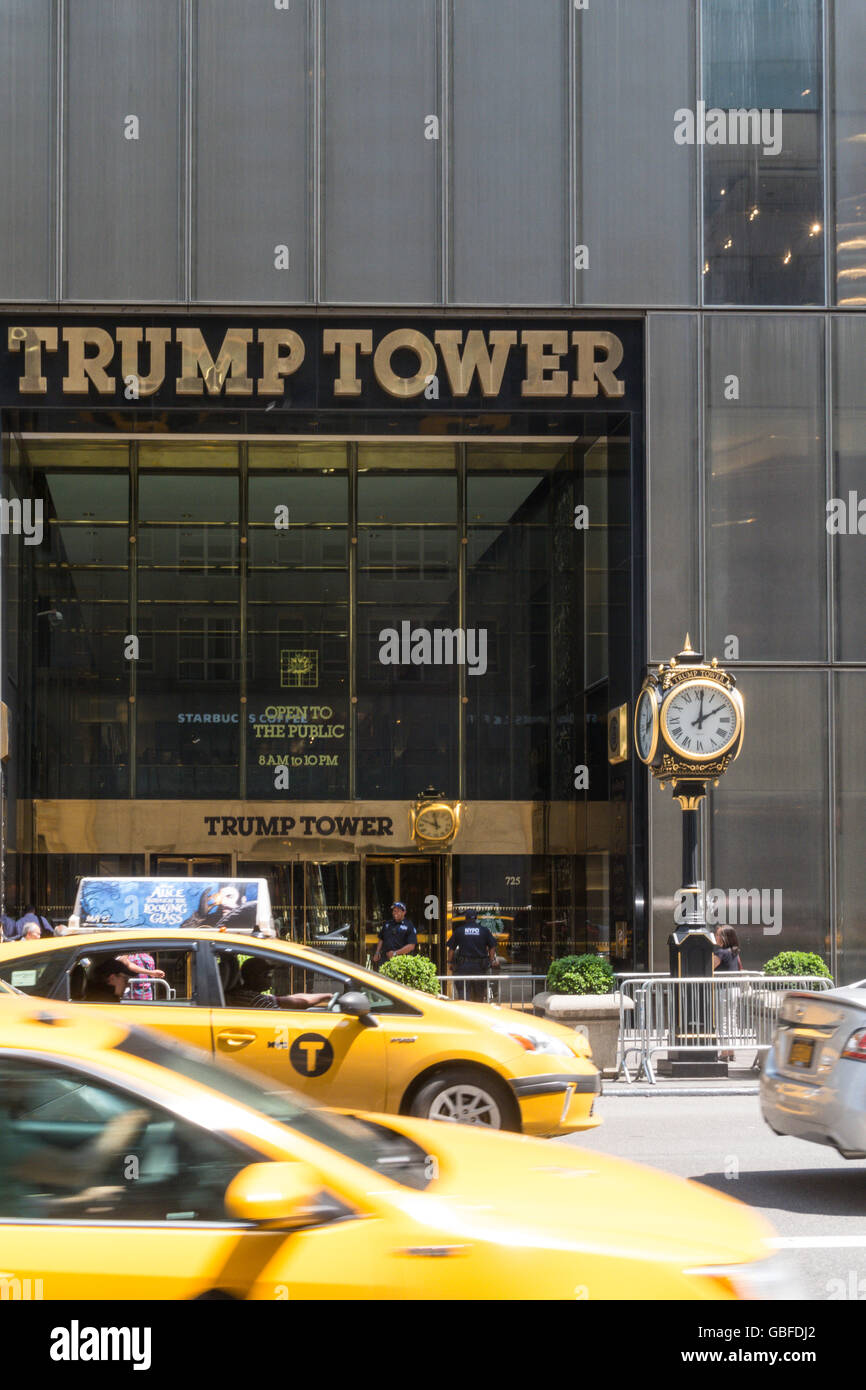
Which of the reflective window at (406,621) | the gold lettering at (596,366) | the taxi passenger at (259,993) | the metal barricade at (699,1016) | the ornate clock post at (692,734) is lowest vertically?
the metal barricade at (699,1016)

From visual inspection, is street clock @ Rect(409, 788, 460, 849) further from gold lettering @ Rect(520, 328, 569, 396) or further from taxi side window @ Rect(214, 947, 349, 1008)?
taxi side window @ Rect(214, 947, 349, 1008)

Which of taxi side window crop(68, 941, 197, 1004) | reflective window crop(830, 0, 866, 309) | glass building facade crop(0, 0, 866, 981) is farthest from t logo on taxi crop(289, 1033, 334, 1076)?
reflective window crop(830, 0, 866, 309)

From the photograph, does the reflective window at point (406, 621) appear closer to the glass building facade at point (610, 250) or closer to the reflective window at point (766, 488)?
the glass building facade at point (610, 250)

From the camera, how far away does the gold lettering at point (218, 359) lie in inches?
824

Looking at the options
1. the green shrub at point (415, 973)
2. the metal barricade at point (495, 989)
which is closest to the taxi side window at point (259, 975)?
the green shrub at point (415, 973)

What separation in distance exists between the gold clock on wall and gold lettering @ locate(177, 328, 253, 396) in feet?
27.8

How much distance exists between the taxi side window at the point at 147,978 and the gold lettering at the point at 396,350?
13110 mm

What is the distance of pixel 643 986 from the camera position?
15.1 m

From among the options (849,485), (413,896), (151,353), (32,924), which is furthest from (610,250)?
(32,924)

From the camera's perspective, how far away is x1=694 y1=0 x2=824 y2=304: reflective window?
21.2 metres

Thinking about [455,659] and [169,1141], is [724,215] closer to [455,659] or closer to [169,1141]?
[455,659]

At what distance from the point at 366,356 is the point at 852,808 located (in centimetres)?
981

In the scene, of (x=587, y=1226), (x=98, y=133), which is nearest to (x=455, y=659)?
(x=98, y=133)

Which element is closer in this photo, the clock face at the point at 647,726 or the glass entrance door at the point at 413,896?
the clock face at the point at 647,726
